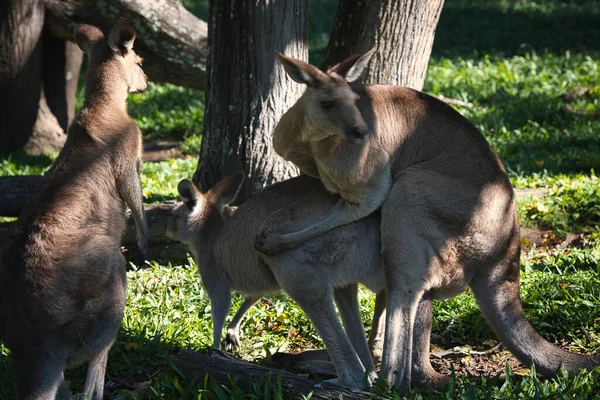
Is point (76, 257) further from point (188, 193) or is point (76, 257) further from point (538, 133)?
point (538, 133)

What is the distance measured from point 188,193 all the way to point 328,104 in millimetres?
1370

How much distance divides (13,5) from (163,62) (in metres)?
2.26

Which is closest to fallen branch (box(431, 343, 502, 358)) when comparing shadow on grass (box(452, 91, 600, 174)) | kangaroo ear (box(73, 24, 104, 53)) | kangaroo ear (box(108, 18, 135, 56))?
kangaroo ear (box(108, 18, 135, 56))

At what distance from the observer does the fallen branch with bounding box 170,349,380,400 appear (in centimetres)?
432

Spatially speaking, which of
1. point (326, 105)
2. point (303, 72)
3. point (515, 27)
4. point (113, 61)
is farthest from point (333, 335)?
point (515, 27)

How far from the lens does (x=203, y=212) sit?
19.1 ft

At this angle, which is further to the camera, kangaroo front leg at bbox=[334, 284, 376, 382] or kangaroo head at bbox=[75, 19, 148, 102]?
kangaroo head at bbox=[75, 19, 148, 102]

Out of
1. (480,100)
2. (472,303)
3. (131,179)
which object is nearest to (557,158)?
(480,100)

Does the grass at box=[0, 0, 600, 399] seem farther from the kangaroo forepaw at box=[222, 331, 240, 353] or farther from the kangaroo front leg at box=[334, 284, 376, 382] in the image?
the kangaroo front leg at box=[334, 284, 376, 382]

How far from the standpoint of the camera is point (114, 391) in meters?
5.12

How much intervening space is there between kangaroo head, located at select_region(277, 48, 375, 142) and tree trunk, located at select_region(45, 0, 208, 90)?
15.5ft

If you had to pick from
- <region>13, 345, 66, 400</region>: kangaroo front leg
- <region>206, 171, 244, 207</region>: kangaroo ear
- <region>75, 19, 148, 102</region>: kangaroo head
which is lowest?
<region>13, 345, 66, 400</region>: kangaroo front leg

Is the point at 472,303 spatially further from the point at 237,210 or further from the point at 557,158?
the point at 557,158

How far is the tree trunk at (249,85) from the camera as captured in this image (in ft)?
22.0
